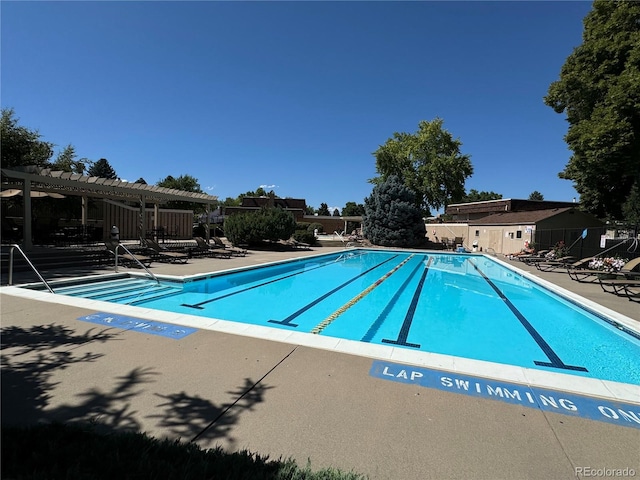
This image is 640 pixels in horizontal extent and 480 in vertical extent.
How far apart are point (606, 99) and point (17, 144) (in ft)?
95.9

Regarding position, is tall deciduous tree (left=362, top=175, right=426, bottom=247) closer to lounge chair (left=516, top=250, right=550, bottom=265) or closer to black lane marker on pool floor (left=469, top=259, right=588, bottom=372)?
lounge chair (left=516, top=250, right=550, bottom=265)

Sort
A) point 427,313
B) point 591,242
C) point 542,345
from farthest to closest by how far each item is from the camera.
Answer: point 591,242, point 427,313, point 542,345

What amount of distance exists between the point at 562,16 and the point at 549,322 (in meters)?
12.3

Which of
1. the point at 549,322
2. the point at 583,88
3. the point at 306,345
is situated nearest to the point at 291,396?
the point at 306,345

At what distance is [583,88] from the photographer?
687 inches

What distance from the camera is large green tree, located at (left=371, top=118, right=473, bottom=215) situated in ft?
120

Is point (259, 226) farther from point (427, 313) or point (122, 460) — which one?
point (122, 460)

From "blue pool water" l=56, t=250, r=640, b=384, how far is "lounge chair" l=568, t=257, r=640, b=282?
4.54 ft

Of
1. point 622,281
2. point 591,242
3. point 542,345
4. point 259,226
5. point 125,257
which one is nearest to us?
point 542,345

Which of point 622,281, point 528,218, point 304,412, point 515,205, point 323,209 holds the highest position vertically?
point 323,209

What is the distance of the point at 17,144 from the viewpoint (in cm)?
1560

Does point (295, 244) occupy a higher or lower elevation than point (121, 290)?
higher

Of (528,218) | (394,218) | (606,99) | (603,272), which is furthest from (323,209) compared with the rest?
(603,272)

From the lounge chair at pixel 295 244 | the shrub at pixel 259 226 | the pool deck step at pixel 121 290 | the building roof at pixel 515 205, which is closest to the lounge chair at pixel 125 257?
the pool deck step at pixel 121 290
